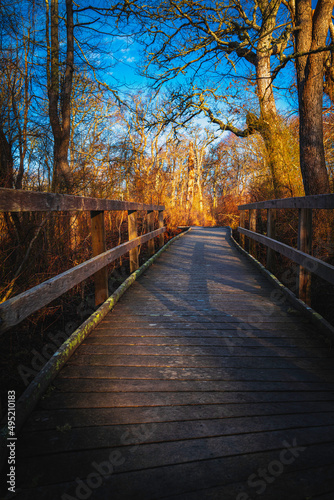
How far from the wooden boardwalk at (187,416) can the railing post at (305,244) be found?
0.47 meters

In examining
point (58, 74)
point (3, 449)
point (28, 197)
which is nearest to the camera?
point (3, 449)

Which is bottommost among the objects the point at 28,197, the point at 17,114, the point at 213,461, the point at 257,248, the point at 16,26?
the point at 213,461

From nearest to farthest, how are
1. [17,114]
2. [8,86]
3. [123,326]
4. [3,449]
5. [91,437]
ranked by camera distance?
1. [3,449]
2. [91,437]
3. [123,326]
4. [8,86]
5. [17,114]

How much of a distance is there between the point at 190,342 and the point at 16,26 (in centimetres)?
590

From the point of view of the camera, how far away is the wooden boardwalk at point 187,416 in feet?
4.42

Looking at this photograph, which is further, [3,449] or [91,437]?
[91,437]

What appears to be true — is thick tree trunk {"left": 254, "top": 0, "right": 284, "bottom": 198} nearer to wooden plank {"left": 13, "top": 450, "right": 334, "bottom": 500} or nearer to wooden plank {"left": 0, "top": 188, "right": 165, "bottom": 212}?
wooden plank {"left": 0, "top": 188, "right": 165, "bottom": 212}

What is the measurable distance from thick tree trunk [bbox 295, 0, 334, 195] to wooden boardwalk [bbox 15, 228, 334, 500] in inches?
159

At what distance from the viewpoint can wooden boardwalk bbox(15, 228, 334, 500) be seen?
135 cm

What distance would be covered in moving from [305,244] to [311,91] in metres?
4.49

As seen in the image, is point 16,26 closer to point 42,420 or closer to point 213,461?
point 42,420

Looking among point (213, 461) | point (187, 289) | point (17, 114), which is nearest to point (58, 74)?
point (17, 114)

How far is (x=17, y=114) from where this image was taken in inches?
180

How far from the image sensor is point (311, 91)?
6.39 m
